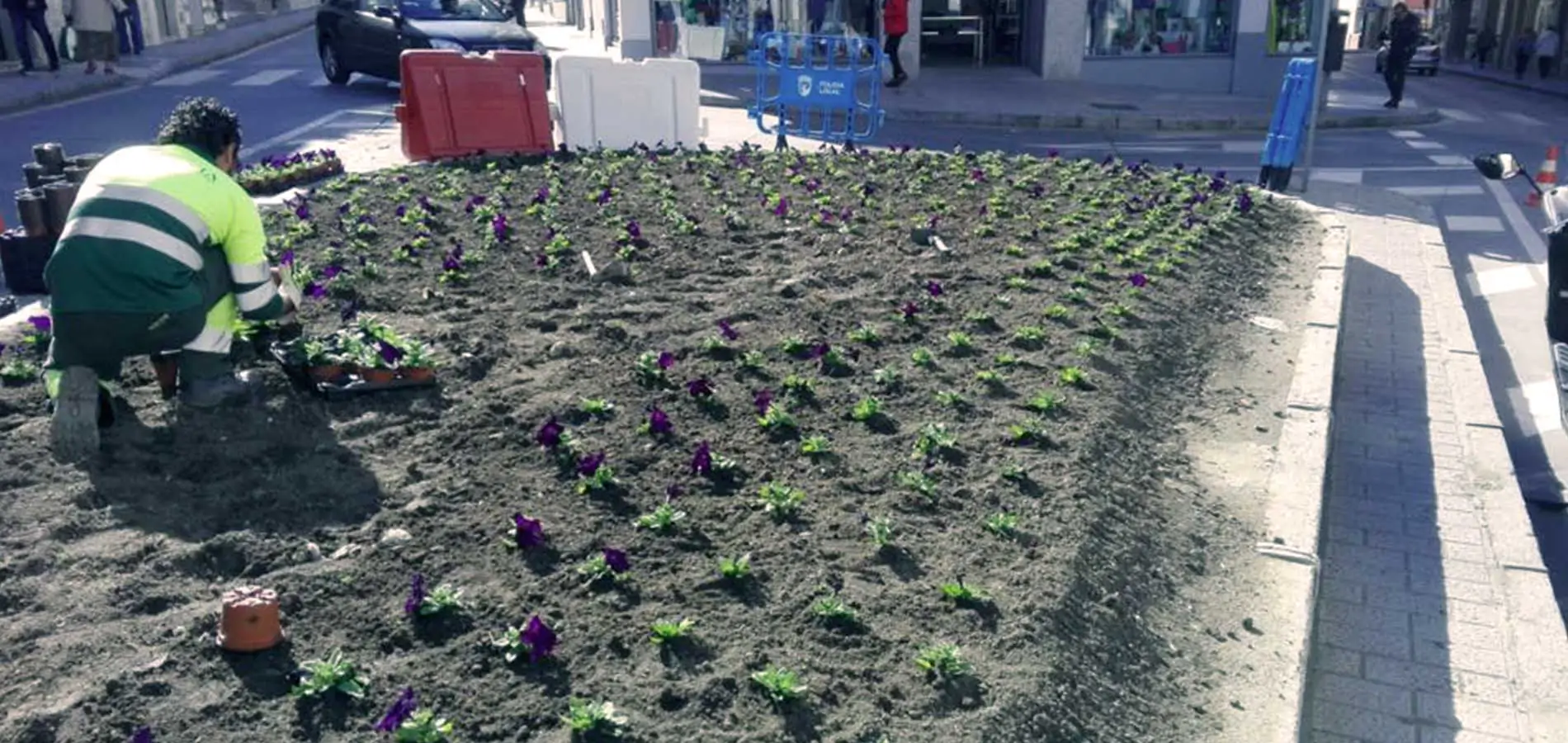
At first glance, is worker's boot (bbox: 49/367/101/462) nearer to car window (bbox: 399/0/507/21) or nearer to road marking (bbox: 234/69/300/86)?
car window (bbox: 399/0/507/21)

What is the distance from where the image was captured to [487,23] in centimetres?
2011

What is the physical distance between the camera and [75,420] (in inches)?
194

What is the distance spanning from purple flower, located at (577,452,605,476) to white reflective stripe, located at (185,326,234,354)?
1.83 m

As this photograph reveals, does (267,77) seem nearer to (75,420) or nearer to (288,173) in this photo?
(288,173)

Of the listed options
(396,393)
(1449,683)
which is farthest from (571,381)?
(1449,683)

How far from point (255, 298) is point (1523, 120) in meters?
24.1

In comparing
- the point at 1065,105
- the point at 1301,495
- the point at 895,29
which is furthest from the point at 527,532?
the point at 895,29

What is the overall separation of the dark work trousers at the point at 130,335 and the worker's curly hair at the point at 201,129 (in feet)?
1.52

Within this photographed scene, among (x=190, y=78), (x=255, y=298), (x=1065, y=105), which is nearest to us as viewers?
(x=255, y=298)

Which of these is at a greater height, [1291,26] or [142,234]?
[1291,26]

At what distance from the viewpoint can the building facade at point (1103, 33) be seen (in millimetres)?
23797

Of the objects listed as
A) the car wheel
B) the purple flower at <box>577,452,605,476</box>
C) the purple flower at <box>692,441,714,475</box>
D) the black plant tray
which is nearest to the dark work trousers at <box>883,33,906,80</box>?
the car wheel

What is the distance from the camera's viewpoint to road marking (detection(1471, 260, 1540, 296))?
34.4 ft

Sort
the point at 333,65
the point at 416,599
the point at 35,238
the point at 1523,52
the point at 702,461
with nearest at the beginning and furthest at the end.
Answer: the point at 416,599 → the point at 702,461 → the point at 35,238 → the point at 333,65 → the point at 1523,52
